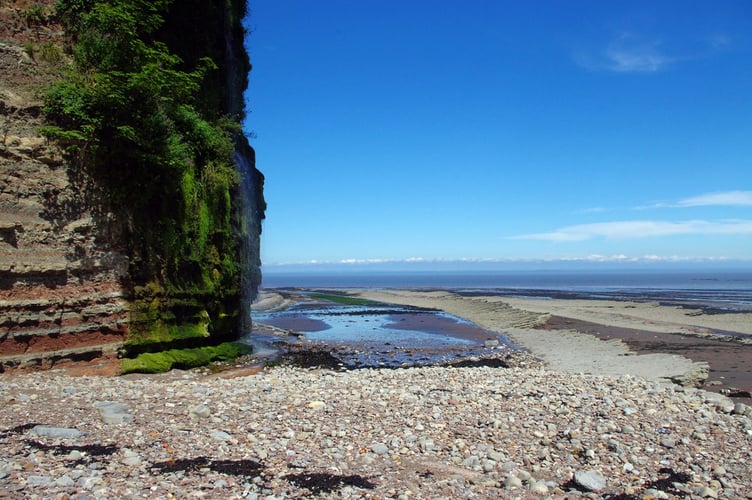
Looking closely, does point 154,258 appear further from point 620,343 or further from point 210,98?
point 620,343

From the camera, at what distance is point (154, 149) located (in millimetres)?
15328

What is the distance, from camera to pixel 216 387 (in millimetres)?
12398

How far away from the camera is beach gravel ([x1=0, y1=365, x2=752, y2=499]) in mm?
6977

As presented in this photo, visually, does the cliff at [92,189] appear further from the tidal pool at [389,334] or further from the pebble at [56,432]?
the tidal pool at [389,334]

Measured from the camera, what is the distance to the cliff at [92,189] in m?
13.0

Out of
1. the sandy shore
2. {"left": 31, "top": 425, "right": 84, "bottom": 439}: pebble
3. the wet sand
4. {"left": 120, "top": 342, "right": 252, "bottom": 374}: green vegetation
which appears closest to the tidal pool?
the sandy shore

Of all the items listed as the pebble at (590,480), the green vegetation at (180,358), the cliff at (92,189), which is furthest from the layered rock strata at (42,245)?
the pebble at (590,480)

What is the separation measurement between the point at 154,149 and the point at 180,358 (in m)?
6.59

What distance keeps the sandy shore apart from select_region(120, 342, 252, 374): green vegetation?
42.1ft

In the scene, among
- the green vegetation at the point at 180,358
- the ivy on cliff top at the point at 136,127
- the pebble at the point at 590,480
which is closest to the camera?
the pebble at the point at 590,480

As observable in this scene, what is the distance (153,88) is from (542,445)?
1318 centimetres

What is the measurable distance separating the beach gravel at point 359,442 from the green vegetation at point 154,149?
494cm

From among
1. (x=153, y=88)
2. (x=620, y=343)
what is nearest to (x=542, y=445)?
(x=153, y=88)

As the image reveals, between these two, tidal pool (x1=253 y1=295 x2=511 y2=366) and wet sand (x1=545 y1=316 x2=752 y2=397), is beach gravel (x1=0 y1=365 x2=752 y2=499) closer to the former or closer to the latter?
wet sand (x1=545 y1=316 x2=752 y2=397)
